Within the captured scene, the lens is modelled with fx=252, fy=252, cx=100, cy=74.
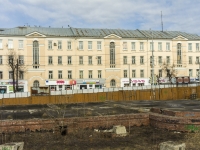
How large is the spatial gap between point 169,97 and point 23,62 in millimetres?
29813

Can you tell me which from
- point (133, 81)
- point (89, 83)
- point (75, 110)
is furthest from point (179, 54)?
point (75, 110)

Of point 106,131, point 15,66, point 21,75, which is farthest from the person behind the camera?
point 21,75

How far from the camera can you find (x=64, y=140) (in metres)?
14.0

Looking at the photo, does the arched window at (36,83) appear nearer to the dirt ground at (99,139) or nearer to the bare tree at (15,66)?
the bare tree at (15,66)

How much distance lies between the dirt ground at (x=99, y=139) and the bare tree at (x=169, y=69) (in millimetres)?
43752

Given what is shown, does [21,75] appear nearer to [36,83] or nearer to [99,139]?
[36,83]

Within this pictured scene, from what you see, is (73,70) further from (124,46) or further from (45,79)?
(124,46)

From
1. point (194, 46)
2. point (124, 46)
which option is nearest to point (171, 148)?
point (124, 46)

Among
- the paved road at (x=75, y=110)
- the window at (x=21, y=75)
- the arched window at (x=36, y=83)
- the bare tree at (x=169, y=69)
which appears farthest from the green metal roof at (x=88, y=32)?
the paved road at (x=75, y=110)

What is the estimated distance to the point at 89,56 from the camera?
182 ft

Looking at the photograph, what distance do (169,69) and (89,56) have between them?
19.0 metres

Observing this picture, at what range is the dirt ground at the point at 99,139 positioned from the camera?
491 inches

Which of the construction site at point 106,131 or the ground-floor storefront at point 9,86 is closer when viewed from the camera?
the construction site at point 106,131

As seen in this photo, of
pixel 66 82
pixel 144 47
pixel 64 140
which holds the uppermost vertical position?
pixel 144 47
